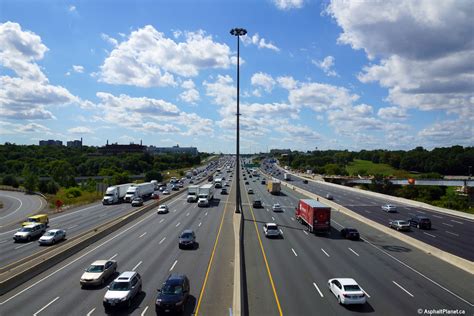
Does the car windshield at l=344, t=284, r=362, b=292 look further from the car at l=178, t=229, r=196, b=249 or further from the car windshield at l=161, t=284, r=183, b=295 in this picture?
the car at l=178, t=229, r=196, b=249

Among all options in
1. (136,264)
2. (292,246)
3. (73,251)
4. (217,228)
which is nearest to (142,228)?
(217,228)

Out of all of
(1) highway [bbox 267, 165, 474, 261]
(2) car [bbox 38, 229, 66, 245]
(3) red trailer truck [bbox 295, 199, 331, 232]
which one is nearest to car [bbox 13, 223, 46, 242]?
(2) car [bbox 38, 229, 66, 245]

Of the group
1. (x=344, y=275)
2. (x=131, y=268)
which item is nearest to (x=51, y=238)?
(x=131, y=268)

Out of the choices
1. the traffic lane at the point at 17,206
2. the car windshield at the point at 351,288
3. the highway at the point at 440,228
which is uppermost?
the car windshield at the point at 351,288

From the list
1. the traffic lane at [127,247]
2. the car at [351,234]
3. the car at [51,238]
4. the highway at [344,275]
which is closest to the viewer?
the highway at [344,275]

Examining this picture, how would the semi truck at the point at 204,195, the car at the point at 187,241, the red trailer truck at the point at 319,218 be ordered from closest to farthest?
the car at the point at 187,241 < the red trailer truck at the point at 319,218 < the semi truck at the point at 204,195

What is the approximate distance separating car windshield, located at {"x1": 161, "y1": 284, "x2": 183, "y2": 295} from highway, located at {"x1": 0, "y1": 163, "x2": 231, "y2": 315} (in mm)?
1095

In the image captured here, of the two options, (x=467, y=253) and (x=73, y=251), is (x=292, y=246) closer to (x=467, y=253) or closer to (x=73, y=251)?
(x=467, y=253)

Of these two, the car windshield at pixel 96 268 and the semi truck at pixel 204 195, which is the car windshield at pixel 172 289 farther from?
the semi truck at pixel 204 195

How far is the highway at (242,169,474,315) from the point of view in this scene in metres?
18.4

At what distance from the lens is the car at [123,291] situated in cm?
1711

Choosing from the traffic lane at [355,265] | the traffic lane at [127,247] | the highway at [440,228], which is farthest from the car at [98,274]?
the highway at [440,228]

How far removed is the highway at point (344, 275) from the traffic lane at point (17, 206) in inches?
1295

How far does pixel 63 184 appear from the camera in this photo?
113188mm
